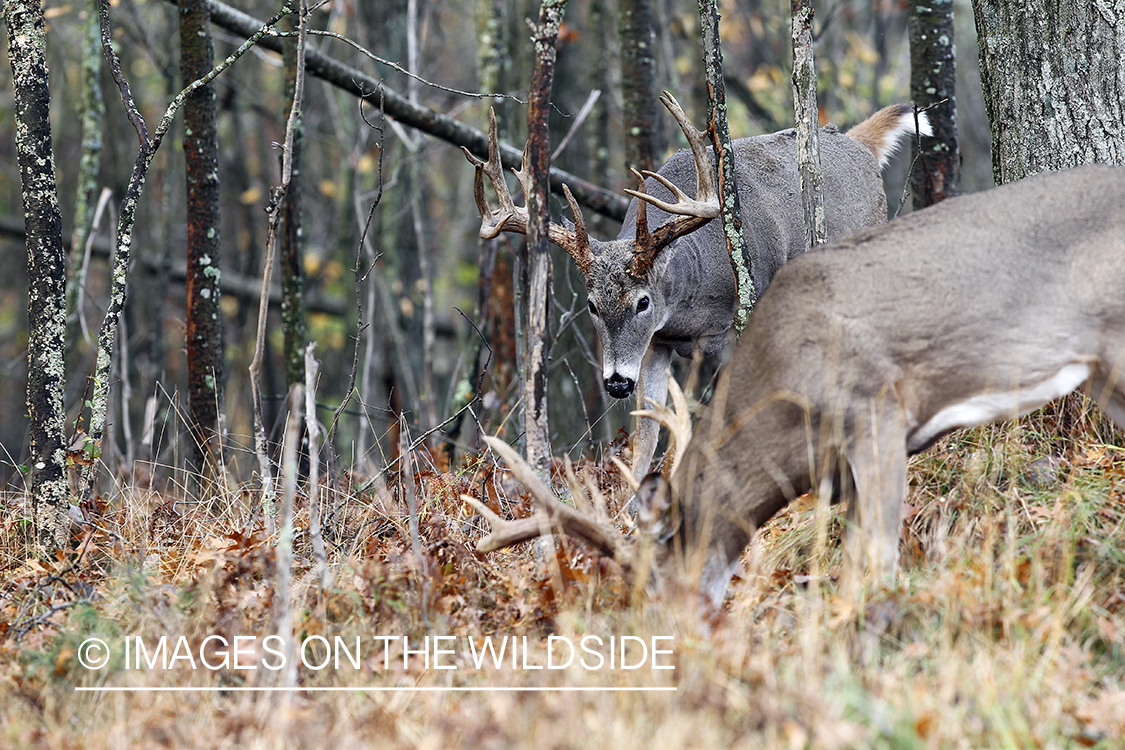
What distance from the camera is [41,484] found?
531 cm

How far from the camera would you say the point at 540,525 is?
160 inches

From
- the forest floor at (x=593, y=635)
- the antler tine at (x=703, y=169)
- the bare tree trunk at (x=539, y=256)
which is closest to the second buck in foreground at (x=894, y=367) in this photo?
the forest floor at (x=593, y=635)

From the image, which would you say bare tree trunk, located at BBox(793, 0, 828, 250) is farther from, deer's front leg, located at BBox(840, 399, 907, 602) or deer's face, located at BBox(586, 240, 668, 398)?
deer's front leg, located at BBox(840, 399, 907, 602)

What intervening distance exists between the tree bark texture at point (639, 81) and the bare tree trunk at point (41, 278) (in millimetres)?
4192

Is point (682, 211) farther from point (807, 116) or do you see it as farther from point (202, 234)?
point (202, 234)

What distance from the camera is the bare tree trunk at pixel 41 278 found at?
532 cm

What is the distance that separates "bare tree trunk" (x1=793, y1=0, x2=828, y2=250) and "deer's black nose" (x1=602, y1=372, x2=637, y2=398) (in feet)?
4.55

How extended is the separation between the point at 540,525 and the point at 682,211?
2811 millimetres

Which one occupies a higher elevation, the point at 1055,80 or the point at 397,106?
the point at 397,106

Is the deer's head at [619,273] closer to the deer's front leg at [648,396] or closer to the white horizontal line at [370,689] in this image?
the deer's front leg at [648,396]

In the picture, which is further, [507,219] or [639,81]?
[639,81]

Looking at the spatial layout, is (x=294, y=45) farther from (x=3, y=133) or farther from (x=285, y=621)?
(x=3, y=133)

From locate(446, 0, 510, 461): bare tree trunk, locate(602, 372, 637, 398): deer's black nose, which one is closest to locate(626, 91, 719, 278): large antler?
locate(602, 372, 637, 398): deer's black nose

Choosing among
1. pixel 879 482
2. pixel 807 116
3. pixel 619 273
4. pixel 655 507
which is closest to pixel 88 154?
pixel 619 273
